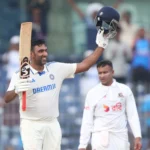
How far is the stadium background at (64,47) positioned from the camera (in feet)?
45.7

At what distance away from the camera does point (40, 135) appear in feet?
31.6

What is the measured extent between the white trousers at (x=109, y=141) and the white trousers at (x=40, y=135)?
0.92 meters

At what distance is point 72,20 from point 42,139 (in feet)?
25.5

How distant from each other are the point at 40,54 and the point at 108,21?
94cm

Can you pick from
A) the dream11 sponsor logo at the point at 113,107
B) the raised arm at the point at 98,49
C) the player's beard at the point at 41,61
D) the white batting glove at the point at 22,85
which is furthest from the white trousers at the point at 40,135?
the dream11 sponsor logo at the point at 113,107

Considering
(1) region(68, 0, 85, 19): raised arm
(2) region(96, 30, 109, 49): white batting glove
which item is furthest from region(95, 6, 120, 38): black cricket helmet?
(1) region(68, 0, 85, 19): raised arm

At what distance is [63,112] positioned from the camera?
47.4 ft

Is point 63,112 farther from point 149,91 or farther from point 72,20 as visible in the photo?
point 72,20

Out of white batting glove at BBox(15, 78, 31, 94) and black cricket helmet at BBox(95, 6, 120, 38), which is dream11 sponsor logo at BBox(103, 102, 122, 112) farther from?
white batting glove at BBox(15, 78, 31, 94)

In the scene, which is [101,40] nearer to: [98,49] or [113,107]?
[98,49]

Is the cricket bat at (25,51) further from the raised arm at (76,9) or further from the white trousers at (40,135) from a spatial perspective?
the raised arm at (76,9)

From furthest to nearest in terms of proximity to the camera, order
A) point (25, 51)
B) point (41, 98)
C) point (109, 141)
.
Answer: point (109, 141)
point (41, 98)
point (25, 51)

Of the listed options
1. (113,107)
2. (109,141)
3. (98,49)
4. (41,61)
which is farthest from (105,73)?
(41,61)

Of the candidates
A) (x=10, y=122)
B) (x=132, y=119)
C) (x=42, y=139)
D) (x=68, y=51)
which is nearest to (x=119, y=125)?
(x=132, y=119)
